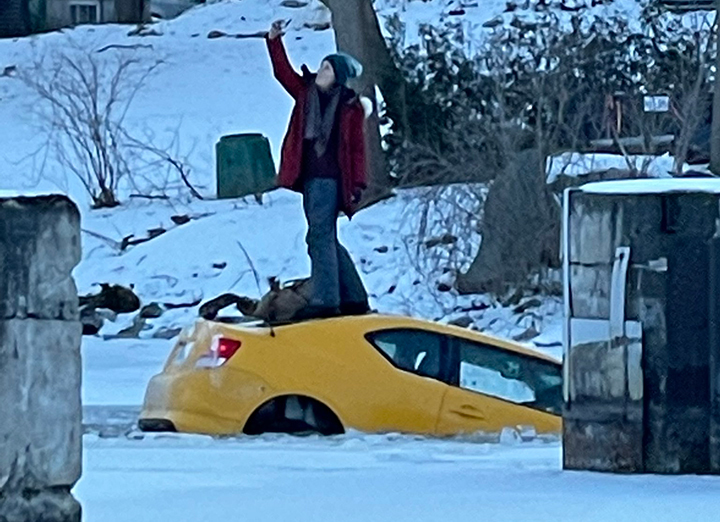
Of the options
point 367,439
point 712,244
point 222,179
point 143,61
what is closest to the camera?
point 712,244

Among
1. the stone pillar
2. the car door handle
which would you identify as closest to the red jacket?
the car door handle

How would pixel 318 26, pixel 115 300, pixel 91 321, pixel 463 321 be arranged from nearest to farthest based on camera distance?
1. pixel 463 321
2. pixel 91 321
3. pixel 115 300
4. pixel 318 26

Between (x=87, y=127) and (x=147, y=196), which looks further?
(x=87, y=127)

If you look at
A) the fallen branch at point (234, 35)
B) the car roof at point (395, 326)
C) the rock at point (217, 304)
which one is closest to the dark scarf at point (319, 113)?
the car roof at point (395, 326)

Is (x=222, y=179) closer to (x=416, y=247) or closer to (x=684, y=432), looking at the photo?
(x=416, y=247)

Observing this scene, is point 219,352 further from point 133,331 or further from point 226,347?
point 133,331

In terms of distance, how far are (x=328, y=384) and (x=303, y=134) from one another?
256 cm

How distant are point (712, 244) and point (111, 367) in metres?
9.18

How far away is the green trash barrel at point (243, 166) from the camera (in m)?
24.1

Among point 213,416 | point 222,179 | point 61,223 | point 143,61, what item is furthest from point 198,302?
point 143,61

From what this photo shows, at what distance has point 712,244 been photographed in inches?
337

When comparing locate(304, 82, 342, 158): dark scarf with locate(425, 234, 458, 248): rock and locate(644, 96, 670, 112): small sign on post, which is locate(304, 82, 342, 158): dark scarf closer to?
locate(425, 234, 458, 248): rock

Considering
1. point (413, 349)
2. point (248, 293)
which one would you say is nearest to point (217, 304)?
point (248, 293)

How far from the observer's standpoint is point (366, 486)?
866cm
